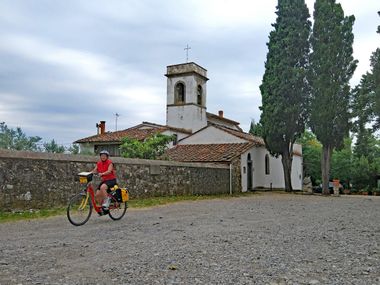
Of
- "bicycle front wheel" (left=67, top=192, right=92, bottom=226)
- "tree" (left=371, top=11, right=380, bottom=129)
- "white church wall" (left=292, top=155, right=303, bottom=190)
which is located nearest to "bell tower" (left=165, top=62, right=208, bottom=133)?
"white church wall" (left=292, top=155, right=303, bottom=190)

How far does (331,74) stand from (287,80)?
8.48 feet

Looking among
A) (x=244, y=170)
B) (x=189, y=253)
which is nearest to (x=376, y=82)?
(x=244, y=170)

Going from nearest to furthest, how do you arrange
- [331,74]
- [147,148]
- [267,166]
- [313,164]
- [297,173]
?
[147,148] < [331,74] < [267,166] < [297,173] < [313,164]

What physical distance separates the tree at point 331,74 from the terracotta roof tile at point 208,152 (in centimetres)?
499

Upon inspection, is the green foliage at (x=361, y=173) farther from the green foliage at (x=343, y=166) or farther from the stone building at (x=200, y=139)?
the stone building at (x=200, y=139)

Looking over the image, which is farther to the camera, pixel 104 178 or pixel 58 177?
pixel 58 177

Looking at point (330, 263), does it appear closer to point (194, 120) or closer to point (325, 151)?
point (325, 151)

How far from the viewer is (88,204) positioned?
833 centimetres

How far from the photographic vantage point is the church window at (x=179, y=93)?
33906 millimetres

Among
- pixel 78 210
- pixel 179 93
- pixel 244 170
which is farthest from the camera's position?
pixel 179 93

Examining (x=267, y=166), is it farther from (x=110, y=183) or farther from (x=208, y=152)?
(x=110, y=183)

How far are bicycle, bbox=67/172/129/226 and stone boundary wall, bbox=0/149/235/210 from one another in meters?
2.83

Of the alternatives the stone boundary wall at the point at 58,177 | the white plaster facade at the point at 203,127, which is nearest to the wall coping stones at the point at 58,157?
the stone boundary wall at the point at 58,177

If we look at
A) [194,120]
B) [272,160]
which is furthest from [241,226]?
[194,120]
